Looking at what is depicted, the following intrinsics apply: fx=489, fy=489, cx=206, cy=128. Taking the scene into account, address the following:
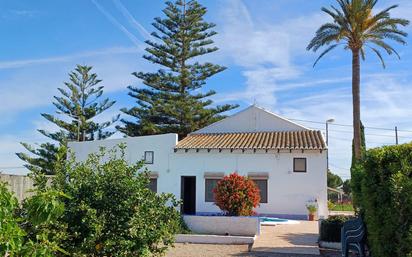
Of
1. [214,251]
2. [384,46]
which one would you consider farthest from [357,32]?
[214,251]

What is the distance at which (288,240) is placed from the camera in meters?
13.8

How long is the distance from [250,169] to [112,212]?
711 inches

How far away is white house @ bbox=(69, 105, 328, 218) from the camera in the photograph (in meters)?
22.9

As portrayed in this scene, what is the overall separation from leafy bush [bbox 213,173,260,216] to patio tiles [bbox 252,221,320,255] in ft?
3.37

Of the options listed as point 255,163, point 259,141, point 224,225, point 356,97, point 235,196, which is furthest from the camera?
point 259,141

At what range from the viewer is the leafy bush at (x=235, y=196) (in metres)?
15.6

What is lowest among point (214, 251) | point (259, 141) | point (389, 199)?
point (214, 251)

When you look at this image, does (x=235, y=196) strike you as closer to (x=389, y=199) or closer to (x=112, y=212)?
(x=389, y=199)

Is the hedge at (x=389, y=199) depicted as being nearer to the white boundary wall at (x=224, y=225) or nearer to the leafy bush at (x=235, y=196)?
the white boundary wall at (x=224, y=225)

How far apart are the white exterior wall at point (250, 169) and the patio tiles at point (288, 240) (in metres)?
4.80

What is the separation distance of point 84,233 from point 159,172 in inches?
755

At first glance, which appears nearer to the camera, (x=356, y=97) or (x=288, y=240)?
(x=288, y=240)

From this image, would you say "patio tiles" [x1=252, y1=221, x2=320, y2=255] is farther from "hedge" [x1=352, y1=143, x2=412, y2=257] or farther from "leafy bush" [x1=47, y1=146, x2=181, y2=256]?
"leafy bush" [x1=47, y1=146, x2=181, y2=256]

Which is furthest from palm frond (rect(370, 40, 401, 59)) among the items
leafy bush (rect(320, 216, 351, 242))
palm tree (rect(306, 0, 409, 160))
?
leafy bush (rect(320, 216, 351, 242))
